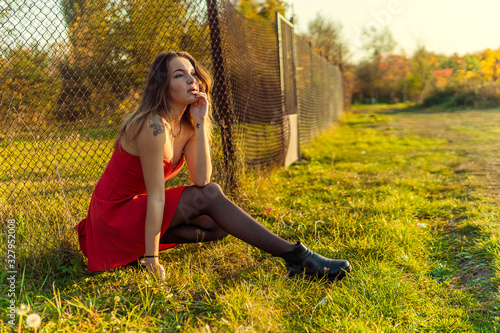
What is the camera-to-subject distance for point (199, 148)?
2.50 meters

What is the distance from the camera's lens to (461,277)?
241cm

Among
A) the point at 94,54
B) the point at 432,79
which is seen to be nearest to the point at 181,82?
the point at 94,54

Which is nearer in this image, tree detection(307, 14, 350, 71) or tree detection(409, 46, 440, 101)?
tree detection(307, 14, 350, 71)

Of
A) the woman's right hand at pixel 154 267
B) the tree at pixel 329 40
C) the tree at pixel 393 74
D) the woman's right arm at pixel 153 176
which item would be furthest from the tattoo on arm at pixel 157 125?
the tree at pixel 393 74

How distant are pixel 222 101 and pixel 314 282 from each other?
2.14 m

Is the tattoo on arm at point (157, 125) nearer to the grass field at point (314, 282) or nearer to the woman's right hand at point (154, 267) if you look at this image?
the woman's right hand at point (154, 267)

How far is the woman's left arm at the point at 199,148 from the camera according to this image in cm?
244

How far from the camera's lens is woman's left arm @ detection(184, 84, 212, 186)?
2.44 metres

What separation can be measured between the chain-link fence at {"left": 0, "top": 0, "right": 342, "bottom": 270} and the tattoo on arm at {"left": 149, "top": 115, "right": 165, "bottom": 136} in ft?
2.72

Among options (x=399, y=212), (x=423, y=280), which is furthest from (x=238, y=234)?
(x=399, y=212)

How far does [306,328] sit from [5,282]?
169 cm

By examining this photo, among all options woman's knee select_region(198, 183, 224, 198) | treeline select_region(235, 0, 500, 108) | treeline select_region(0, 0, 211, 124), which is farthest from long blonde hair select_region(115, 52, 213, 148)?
treeline select_region(235, 0, 500, 108)

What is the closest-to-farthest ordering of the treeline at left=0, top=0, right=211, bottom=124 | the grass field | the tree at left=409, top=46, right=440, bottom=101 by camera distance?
1. the grass field
2. the treeline at left=0, top=0, right=211, bottom=124
3. the tree at left=409, top=46, right=440, bottom=101

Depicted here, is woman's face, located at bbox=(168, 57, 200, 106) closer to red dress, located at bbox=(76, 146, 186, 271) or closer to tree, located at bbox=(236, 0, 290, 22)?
red dress, located at bbox=(76, 146, 186, 271)
